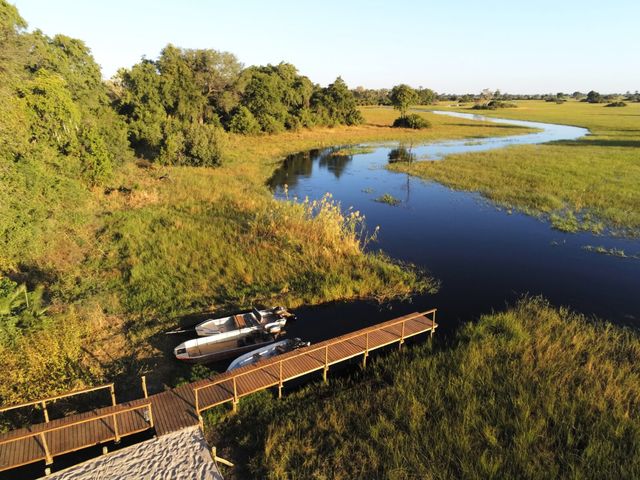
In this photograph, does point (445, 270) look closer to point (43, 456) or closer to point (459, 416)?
point (459, 416)

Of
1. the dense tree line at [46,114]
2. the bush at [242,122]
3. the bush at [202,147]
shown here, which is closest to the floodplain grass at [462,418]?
the dense tree line at [46,114]

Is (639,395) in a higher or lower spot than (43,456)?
lower

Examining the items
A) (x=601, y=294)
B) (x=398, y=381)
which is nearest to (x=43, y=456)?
(x=398, y=381)

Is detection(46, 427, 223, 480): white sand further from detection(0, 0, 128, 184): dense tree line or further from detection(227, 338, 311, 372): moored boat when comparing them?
detection(0, 0, 128, 184): dense tree line

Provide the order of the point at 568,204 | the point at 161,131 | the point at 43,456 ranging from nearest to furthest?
the point at 43,456 → the point at 568,204 → the point at 161,131

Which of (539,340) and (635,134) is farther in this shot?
(635,134)

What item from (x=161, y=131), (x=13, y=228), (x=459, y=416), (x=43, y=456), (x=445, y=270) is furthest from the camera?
(x=161, y=131)

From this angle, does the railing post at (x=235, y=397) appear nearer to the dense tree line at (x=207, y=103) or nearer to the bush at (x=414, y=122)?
the dense tree line at (x=207, y=103)
